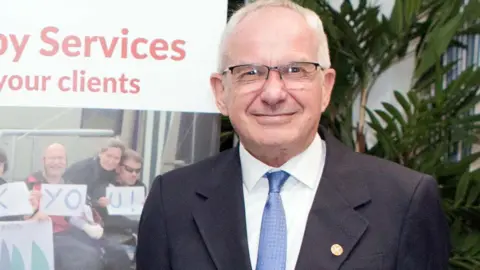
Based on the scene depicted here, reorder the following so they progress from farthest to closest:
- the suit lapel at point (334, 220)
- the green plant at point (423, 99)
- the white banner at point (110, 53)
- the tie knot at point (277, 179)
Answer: the green plant at point (423, 99), the white banner at point (110, 53), the tie knot at point (277, 179), the suit lapel at point (334, 220)

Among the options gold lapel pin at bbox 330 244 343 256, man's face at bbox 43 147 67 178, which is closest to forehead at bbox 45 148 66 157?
man's face at bbox 43 147 67 178

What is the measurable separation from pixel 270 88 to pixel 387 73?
1655 millimetres

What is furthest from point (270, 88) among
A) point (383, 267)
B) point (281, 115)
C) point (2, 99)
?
point (2, 99)

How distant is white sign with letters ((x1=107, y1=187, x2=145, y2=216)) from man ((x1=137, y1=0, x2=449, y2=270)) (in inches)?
15.5

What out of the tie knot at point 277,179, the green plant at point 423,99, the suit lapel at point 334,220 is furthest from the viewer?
the green plant at point 423,99

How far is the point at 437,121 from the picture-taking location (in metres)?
2.10

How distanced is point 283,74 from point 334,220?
35 centimetres

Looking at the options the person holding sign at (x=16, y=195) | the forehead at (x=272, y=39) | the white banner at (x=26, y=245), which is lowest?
the white banner at (x=26, y=245)

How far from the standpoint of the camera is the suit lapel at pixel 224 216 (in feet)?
4.56

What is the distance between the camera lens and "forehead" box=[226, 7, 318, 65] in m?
1.37

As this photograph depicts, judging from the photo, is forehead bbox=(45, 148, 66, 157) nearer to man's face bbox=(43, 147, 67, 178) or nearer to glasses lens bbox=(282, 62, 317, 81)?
man's face bbox=(43, 147, 67, 178)

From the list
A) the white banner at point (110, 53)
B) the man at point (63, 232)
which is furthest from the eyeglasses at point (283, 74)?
the man at point (63, 232)

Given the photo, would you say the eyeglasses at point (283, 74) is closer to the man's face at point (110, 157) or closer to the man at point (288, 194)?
the man at point (288, 194)

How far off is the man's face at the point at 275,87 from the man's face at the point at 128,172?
0.59m
